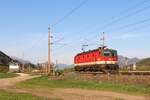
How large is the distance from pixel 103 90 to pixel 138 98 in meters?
6.03

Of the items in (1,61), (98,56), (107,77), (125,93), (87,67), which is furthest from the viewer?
(1,61)

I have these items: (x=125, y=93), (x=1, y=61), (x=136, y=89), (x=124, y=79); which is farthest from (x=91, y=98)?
(x=1, y=61)

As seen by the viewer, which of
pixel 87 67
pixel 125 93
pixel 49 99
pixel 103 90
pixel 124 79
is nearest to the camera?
pixel 49 99

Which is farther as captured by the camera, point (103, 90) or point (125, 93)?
point (103, 90)

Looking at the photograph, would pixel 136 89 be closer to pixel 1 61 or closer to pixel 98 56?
pixel 98 56

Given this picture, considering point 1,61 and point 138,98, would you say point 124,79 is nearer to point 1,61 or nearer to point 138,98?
point 138,98

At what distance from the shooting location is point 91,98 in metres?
26.6

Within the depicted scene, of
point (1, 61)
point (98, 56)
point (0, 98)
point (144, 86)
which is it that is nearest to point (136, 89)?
point (144, 86)

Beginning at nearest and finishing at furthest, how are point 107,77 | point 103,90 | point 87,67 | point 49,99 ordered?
point 49,99
point 103,90
point 107,77
point 87,67

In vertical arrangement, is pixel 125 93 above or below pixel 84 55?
below

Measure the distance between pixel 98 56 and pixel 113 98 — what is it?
2972 centimetres

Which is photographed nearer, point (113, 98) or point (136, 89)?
point (113, 98)

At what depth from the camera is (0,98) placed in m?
26.1

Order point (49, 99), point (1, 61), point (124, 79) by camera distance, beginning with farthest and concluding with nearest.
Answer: point (1, 61) < point (124, 79) < point (49, 99)
